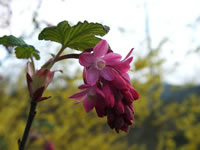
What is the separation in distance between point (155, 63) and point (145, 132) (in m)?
2.08

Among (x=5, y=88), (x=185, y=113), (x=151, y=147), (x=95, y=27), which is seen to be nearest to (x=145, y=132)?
(x=151, y=147)

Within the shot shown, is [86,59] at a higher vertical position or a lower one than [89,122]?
higher

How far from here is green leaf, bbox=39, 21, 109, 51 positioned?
2.32 ft

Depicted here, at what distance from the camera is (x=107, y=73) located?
65cm

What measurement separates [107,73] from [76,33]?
21 cm

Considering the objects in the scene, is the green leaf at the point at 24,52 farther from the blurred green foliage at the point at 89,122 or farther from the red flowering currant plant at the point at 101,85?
the blurred green foliage at the point at 89,122

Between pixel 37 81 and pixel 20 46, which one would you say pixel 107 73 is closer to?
pixel 37 81

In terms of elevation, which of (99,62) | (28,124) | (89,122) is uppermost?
(99,62)

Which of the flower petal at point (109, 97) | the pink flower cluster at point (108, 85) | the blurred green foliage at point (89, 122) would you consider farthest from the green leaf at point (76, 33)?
the blurred green foliage at point (89, 122)

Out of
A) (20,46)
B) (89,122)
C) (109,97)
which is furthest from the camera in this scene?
(89,122)

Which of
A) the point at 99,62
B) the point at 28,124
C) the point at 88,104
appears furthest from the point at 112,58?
the point at 28,124

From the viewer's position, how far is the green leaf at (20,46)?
2.32 ft

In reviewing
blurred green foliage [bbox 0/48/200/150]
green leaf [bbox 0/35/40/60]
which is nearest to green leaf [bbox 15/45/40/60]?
green leaf [bbox 0/35/40/60]

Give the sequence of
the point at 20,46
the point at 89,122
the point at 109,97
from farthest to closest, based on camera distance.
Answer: the point at 89,122 → the point at 20,46 → the point at 109,97
